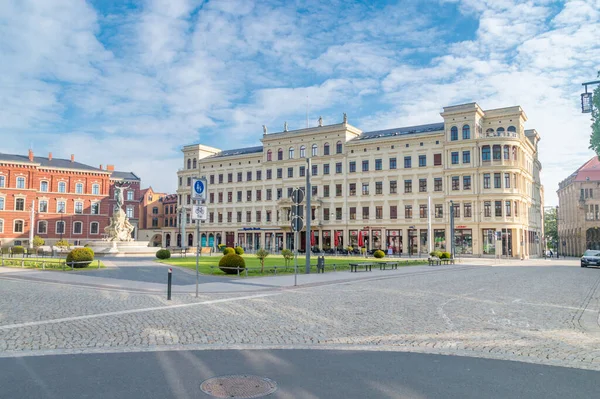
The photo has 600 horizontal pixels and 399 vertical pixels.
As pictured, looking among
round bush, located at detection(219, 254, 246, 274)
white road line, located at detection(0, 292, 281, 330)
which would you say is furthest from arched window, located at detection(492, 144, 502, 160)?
white road line, located at detection(0, 292, 281, 330)

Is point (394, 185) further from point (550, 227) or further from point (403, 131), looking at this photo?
point (550, 227)

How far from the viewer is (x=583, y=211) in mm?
82500

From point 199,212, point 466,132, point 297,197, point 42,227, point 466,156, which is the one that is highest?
point 466,132

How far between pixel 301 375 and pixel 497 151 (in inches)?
2259

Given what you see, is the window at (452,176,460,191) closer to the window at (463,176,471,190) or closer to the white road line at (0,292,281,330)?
the window at (463,176,471,190)

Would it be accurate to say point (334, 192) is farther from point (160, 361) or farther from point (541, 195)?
point (160, 361)

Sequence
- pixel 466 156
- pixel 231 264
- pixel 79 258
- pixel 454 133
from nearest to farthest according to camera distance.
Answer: pixel 231 264 < pixel 79 258 < pixel 466 156 < pixel 454 133

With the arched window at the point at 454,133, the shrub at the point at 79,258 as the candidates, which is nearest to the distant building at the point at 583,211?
the arched window at the point at 454,133

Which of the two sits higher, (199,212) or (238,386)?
(199,212)

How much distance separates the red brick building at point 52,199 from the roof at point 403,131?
147 feet

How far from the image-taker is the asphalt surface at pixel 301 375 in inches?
212

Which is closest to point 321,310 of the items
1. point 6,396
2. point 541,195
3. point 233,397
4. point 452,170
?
point 233,397

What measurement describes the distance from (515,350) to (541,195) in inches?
3118

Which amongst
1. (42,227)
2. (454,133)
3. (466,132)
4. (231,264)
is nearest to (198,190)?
(231,264)
